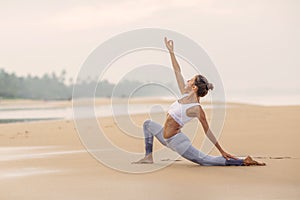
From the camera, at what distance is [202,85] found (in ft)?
18.2

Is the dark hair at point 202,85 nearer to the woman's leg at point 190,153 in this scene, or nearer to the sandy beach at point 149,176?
the woman's leg at point 190,153

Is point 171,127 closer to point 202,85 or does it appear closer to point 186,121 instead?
point 186,121

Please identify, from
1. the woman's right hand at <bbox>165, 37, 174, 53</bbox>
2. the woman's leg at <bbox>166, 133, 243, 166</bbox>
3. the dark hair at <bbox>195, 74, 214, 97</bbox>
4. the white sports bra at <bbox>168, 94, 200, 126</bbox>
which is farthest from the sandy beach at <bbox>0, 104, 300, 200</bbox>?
the woman's right hand at <bbox>165, 37, 174, 53</bbox>

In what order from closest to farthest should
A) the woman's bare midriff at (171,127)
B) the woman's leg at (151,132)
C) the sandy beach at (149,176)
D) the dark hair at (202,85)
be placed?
the sandy beach at (149,176), the dark hair at (202,85), the woman's bare midriff at (171,127), the woman's leg at (151,132)

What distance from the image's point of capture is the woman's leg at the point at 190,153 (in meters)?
5.64

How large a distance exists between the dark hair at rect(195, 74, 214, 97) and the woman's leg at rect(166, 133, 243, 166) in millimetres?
437

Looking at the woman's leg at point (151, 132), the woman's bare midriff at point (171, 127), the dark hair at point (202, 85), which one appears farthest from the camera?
the woman's leg at point (151, 132)

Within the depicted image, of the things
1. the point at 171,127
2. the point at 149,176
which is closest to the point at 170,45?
the point at 171,127

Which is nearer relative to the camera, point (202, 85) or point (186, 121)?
point (202, 85)

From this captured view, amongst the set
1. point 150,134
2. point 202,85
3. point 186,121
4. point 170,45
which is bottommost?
point 150,134

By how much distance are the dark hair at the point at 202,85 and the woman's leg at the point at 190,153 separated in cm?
44

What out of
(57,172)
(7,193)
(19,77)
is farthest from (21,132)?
(19,77)

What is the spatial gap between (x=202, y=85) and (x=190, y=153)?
629 millimetres

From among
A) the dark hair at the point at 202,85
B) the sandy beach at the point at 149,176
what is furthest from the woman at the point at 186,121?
the sandy beach at the point at 149,176
